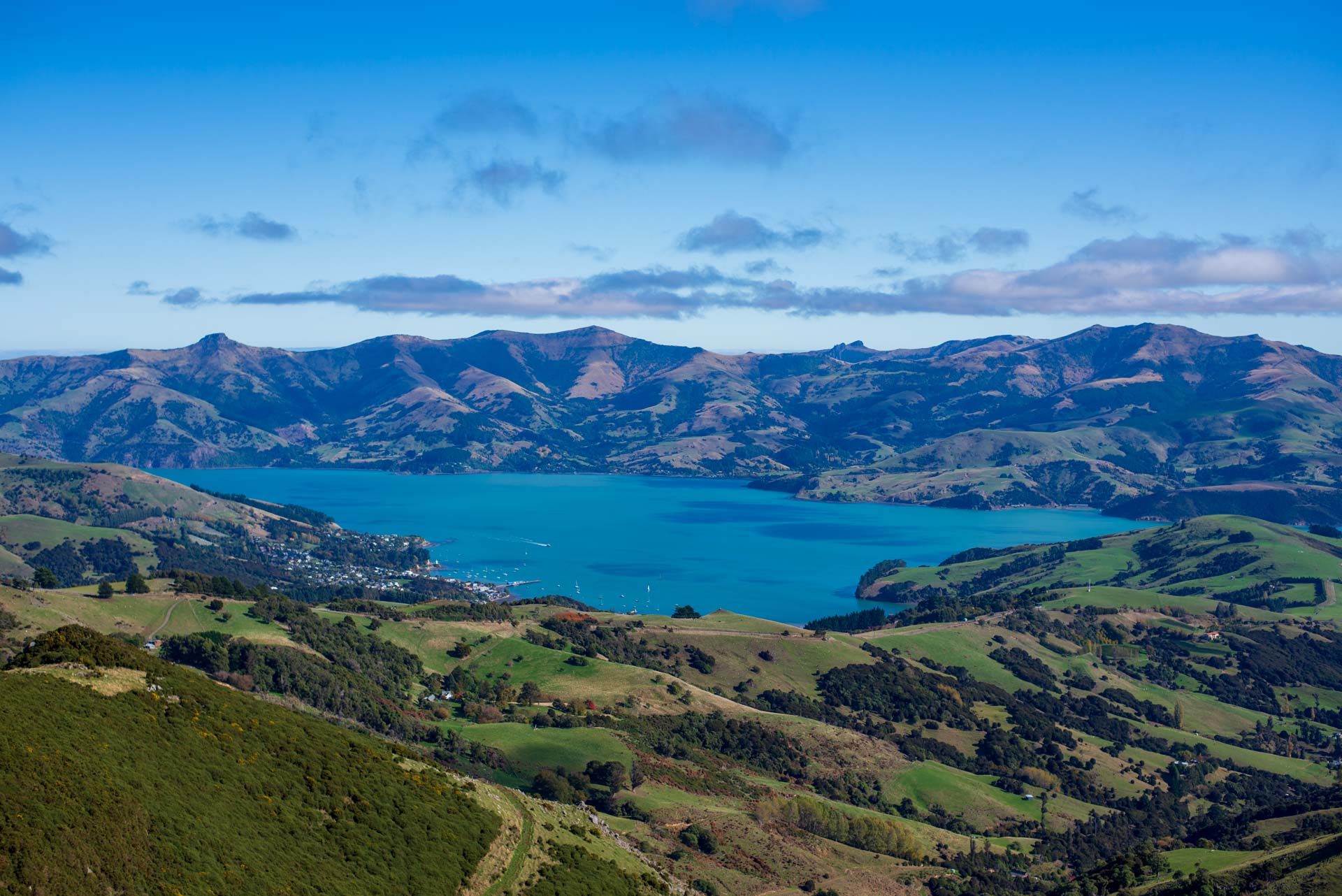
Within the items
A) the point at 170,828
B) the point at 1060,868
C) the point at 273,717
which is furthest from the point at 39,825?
the point at 1060,868

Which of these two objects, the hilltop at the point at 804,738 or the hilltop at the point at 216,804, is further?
the hilltop at the point at 804,738

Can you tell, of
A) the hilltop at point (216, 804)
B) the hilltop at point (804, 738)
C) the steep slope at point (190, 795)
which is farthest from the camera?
the hilltop at point (804, 738)

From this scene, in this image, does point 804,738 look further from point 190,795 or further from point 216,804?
point 190,795

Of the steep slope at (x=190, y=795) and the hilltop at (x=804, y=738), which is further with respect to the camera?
the hilltop at (x=804, y=738)

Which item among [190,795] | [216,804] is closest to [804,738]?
[216,804]

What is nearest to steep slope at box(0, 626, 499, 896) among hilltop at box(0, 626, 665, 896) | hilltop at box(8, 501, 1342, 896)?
hilltop at box(0, 626, 665, 896)

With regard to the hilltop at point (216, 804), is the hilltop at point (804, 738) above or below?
below

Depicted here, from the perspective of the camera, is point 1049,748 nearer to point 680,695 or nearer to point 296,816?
point 680,695

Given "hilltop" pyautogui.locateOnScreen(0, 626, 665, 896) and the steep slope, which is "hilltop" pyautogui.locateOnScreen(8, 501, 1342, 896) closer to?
"hilltop" pyautogui.locateOnScreen(0, 626, 665, 896)

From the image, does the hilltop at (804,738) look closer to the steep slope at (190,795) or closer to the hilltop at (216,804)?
the hilltop at (216,804)

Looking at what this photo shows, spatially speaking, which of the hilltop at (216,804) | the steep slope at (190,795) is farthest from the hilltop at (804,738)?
the steep slope at (190,795)

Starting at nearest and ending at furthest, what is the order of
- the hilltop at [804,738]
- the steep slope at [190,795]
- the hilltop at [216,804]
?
the steep slope at [190,795], the hilltop at [216,804], the hilltop at [804,738]
